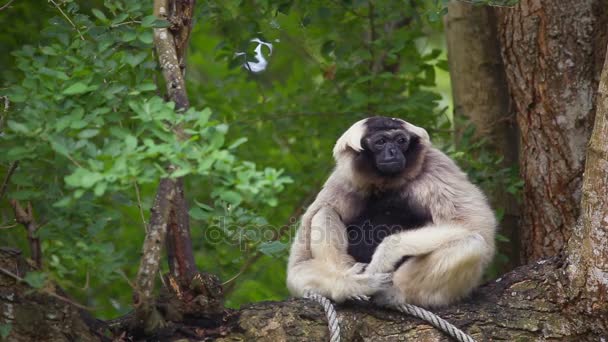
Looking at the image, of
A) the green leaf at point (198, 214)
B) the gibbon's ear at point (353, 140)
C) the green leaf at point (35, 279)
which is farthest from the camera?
the gibbon's ear at point (353, 140)

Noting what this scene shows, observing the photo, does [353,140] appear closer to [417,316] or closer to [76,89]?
[417,316]

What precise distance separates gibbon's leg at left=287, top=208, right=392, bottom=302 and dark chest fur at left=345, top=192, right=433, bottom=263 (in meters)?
0.12

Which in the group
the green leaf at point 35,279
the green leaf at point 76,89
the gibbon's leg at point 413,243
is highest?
the green leaf at point 76,89

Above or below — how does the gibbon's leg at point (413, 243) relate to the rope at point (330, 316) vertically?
above

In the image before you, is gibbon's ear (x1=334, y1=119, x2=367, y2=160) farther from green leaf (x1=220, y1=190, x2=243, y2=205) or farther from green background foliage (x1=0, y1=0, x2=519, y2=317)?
green leaf (x1=220, y1=190, x2=243, y2=205)

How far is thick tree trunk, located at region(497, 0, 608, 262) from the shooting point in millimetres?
6344

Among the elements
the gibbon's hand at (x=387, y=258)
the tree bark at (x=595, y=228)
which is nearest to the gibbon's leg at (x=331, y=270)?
the gibbon's hand at (x=387, y=258)

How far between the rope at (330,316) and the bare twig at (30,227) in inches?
70.7

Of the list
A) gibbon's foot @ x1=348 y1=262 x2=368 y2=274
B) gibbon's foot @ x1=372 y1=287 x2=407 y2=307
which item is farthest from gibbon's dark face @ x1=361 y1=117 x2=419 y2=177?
gibbon's foot @ x1=372 y1=287 x2=407 y2=307

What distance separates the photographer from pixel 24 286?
4.47 m

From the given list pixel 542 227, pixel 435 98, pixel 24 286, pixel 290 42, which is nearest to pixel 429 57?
pixel 435 98

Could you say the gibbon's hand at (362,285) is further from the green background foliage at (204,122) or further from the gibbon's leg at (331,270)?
the green background foliage at (204,122)

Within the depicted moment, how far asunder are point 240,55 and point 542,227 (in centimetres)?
300

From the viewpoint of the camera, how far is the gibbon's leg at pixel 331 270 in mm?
5453
